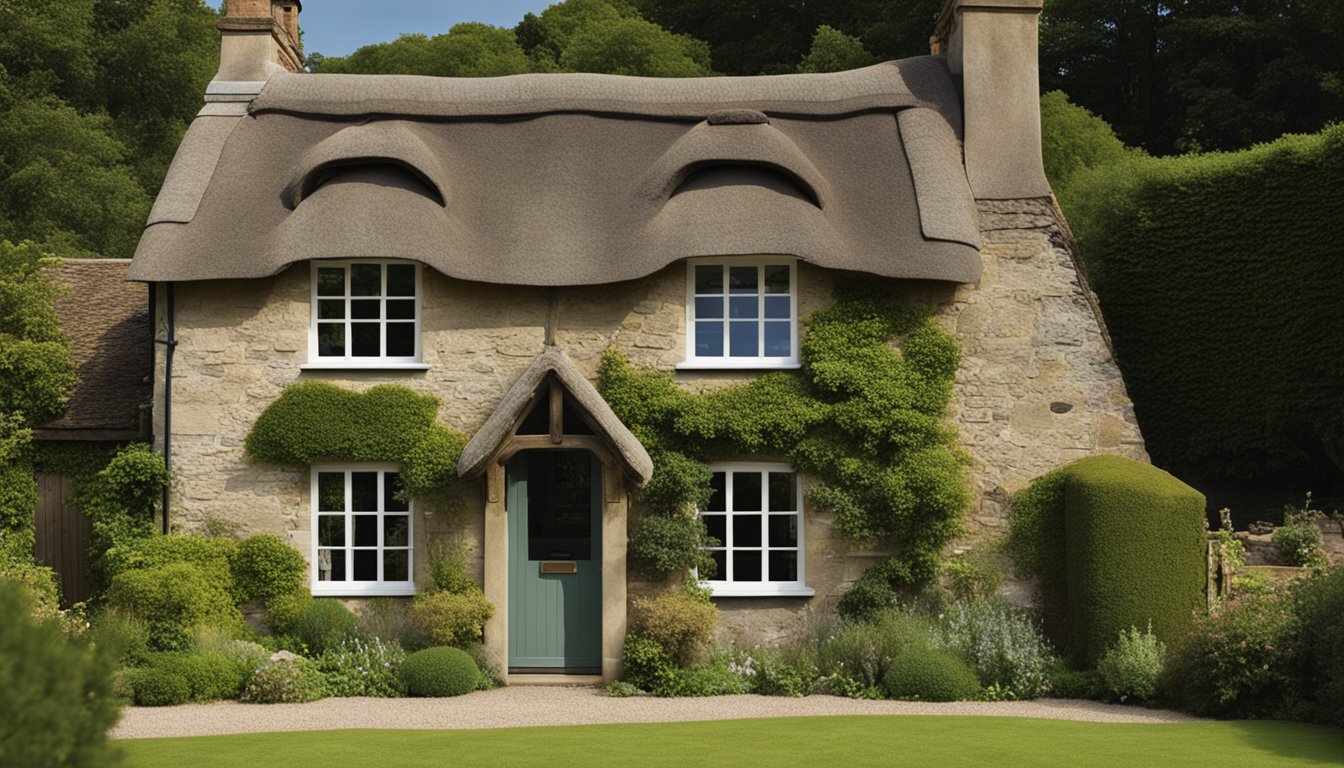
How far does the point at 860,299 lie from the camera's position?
16.2 m

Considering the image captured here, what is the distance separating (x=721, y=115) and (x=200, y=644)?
28.5ft

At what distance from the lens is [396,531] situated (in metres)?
16.1

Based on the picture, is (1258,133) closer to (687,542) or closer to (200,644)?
(687,542)

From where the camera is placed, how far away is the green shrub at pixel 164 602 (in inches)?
584

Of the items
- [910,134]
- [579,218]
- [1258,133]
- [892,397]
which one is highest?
[1258,133]

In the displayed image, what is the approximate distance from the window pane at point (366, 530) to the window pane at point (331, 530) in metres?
0.16

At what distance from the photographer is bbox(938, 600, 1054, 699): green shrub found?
47.5 feet

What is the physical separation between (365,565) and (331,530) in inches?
22.5

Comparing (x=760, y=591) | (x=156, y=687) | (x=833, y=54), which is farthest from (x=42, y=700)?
(x=833, y=54)

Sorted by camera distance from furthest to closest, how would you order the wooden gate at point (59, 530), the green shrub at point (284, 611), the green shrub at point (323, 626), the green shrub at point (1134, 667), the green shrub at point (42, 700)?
the wooden gate at point (59, 530) < the green shrub at point (284, 611) < the green shrub at point (323, 626) < the green shrub at point (1134, 667) < the green shrub at point (42, 700)

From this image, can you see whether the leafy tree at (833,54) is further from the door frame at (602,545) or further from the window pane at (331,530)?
the window pane at (331,530)

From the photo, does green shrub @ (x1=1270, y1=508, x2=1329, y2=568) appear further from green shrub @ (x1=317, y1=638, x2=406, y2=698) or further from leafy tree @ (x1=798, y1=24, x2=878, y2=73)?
leafy tree @ (x1=798, y1=24, x2=878, y2=73)

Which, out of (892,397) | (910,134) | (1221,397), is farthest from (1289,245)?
(892,397)

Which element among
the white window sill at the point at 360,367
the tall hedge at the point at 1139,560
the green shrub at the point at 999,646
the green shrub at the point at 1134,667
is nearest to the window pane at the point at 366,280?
the white window sill at the point at 360,367
